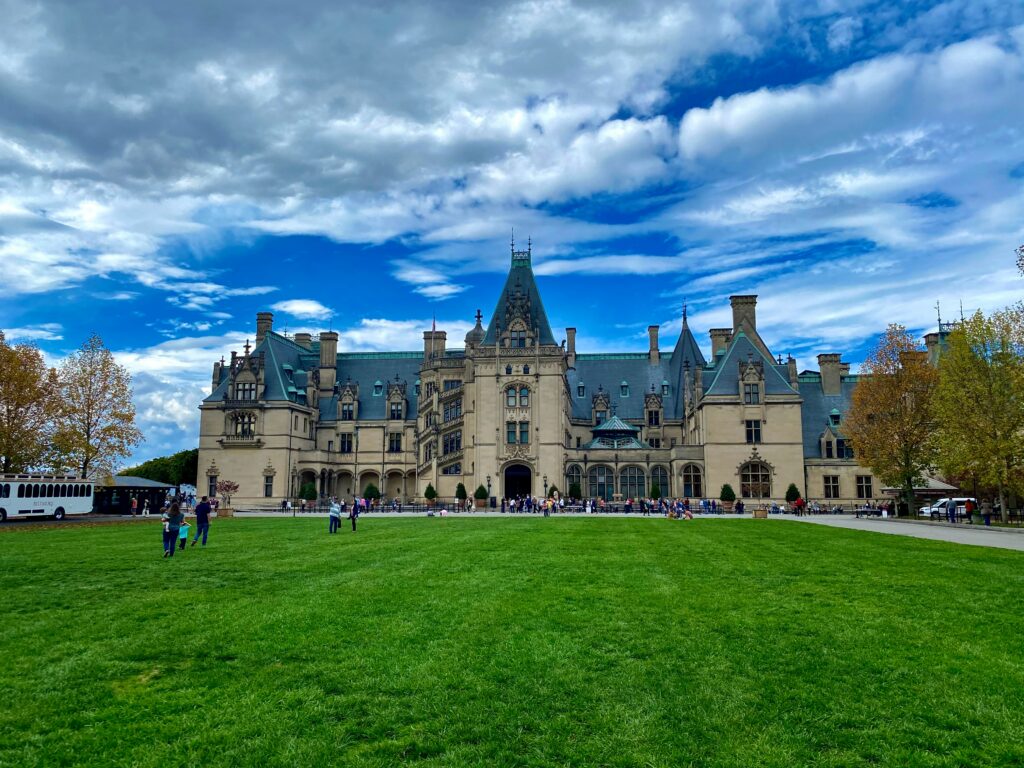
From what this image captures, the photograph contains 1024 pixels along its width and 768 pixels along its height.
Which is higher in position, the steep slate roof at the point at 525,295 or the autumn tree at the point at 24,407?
the steep slate roof at the point at 525,295

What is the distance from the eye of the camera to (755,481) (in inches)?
2726

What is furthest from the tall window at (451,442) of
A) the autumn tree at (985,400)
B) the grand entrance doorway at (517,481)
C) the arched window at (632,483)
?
the autumn tree at (985,400)

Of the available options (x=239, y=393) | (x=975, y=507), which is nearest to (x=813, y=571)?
(x=975, y=507)

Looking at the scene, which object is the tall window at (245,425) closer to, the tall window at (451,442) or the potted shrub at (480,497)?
the tall window at (451,442)

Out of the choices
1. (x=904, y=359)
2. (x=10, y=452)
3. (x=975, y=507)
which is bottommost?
(x=975, y=507)

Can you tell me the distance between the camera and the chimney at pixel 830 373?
247ft

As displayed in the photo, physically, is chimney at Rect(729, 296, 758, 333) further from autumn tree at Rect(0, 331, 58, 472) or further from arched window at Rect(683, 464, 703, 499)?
autumn tree at Rect(0, 331, 58, 472)

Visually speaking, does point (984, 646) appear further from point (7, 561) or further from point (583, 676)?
point (7, 561)

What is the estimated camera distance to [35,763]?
7289 millimetres

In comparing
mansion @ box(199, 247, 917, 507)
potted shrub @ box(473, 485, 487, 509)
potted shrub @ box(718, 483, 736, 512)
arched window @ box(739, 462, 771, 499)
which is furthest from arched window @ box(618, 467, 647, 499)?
potted shrub @ box(473, 485, 487, 509)

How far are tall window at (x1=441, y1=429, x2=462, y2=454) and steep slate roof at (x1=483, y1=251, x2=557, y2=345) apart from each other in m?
9.70

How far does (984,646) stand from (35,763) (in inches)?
498

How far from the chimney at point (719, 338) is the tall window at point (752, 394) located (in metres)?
10.8

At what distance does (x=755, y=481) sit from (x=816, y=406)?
12.0m
